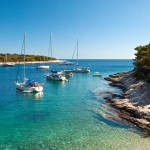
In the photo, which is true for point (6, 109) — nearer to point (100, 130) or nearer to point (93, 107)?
point (93, 107)

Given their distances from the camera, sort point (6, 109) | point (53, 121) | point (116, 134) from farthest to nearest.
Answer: point (6, 109)
point (53, 121)
point (116, 134)

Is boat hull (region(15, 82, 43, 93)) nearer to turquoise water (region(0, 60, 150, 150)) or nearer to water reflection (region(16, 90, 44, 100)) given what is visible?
water reflection (region(16, 90, 44, 100))

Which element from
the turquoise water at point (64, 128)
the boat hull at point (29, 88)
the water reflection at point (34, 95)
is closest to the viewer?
the turquoise water at point (64, 128)

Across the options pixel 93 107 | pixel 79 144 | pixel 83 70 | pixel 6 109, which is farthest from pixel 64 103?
pixel 83 70

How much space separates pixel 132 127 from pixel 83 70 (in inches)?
3712

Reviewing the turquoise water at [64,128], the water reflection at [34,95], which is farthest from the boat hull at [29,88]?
the turquoise water at [64,128]

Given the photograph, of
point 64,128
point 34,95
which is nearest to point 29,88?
point 34,95

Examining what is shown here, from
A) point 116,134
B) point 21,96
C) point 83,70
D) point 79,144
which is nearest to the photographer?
point 79,144

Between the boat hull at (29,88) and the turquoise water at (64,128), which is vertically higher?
the boat hull at (29,88)

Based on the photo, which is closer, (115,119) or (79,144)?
(79,144)

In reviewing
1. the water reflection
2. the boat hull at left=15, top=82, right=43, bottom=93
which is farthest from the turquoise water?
the boat hull at left=15, top=82, right=43, bottom=93

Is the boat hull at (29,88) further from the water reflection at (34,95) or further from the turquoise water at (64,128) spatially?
the turquoise water at (64,128)

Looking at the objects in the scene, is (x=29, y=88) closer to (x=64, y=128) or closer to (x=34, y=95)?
(x=34, y=95)

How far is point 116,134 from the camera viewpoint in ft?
97.5
